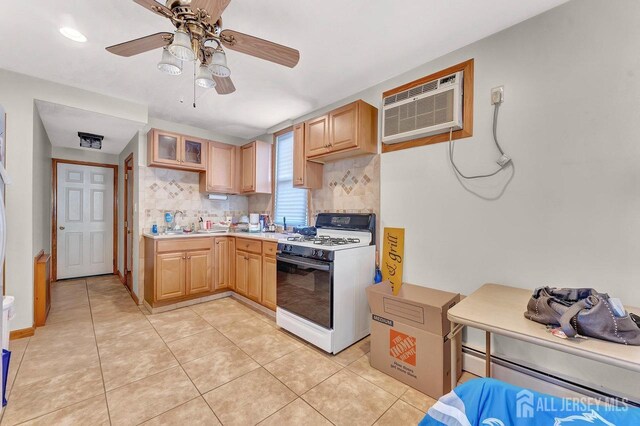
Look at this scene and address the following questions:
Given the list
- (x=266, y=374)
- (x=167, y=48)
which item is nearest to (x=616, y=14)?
(x=167, y=48)

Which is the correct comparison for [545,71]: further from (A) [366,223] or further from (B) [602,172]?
(A) [366,223]

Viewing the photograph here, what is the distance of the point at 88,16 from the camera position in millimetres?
1768

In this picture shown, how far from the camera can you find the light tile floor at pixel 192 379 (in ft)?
5.07

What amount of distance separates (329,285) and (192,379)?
3.92 feet

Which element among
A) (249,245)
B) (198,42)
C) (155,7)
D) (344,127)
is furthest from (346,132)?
(249,245)

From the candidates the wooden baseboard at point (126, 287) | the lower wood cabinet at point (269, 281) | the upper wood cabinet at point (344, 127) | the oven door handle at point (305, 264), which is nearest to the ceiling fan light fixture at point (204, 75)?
the upper wood cabinet at point (344, 127)

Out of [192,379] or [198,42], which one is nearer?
[198,42]

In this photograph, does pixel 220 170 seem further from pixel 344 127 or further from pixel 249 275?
pixel 344 127

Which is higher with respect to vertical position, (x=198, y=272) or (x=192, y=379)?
(x=198, y=272)

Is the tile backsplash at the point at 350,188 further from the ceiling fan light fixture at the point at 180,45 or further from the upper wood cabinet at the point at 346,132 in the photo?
the ceiling fan light fixture at the point at 180,45

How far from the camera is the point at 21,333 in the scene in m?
2.46

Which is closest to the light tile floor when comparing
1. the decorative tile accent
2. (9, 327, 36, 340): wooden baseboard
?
(9, 327, 36, 340): wooden baseboard

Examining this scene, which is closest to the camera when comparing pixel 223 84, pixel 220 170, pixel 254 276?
pixel 223 84

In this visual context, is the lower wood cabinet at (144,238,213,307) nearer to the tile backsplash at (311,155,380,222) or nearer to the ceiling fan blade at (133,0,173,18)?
the tile backsplash at (311,155,380,222)
